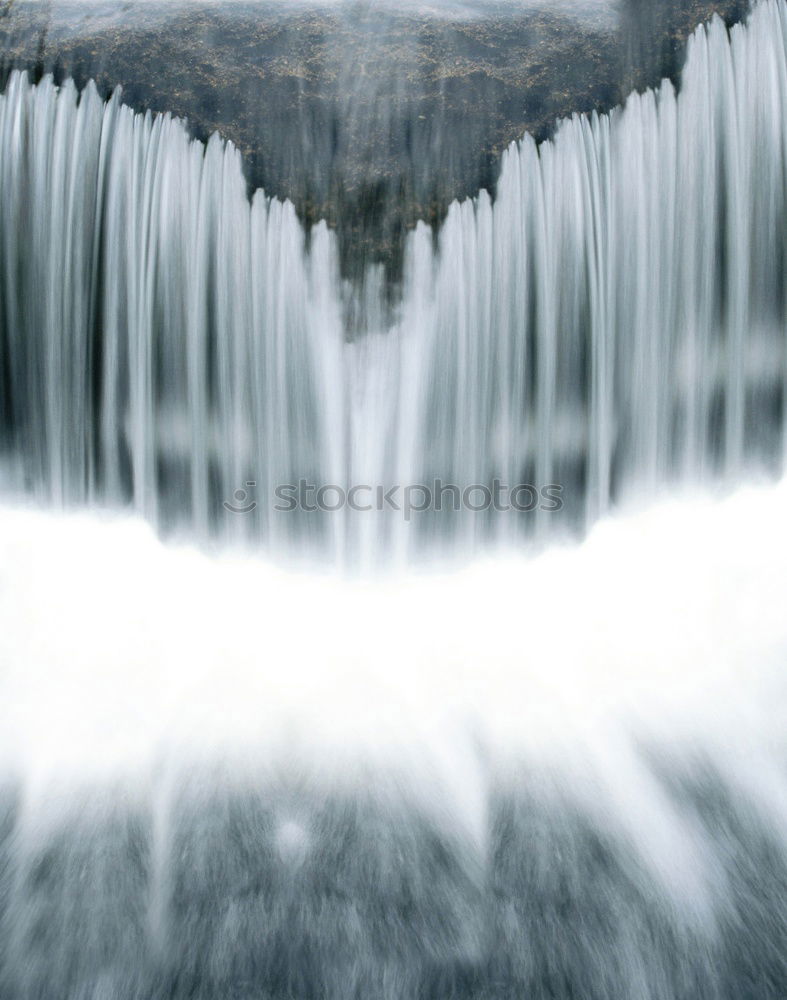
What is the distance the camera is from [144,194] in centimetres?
320

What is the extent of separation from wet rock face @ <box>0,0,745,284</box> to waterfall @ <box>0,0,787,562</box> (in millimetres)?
107

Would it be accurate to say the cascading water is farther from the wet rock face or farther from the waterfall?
the wet rock face

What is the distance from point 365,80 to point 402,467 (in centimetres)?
171

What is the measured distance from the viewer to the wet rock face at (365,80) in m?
3.11

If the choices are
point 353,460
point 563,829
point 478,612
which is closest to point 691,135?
point 353,460

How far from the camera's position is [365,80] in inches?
123

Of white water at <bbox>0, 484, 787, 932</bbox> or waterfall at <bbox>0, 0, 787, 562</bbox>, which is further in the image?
waterfall at <bbox>0, 0, 787, 562</bbox>

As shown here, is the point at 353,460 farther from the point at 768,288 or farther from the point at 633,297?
the point at 768,288

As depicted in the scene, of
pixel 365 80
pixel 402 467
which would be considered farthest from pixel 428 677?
pixel 365 80

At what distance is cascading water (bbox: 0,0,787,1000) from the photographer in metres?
2.75

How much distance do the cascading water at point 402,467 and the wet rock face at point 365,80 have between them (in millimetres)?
126

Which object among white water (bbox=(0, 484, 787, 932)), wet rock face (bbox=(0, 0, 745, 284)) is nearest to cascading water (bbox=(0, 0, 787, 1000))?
white water (bbox=(0, 484, 787, 932))

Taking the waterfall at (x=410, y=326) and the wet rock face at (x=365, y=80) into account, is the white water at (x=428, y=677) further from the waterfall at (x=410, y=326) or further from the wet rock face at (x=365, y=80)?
the wet rock face at (x=365, y=80)

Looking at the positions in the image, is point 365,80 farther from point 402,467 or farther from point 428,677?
point 428,677
